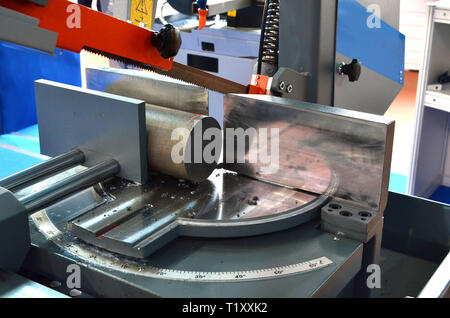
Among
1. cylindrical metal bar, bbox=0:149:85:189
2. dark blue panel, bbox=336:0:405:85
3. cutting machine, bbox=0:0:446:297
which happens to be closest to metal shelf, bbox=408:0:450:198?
dark blue panel, bbox=336:0:405:85

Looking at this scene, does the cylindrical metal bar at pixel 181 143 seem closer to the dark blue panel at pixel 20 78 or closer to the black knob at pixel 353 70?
the black knob at pixel 353 70

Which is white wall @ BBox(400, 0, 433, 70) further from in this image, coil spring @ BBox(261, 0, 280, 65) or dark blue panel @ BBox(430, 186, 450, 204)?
coil spring @ BBox(261, 0, 280, 65)

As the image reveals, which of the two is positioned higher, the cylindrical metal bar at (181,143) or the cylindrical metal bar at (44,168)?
the cylindrical metal bar at (181,143)

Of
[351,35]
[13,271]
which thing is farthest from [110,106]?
[351,35]

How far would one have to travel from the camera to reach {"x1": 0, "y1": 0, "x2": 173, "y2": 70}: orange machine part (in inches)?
30.5

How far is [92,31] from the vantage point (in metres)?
0.87

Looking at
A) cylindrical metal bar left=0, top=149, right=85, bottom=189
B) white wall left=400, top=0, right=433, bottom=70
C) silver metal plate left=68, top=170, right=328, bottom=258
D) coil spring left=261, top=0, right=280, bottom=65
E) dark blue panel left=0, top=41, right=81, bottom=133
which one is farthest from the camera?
white wall left=400, top=0, right=433, bottom=70

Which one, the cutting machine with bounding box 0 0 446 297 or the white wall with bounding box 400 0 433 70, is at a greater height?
the white wall with bounding box 400 0 433 70

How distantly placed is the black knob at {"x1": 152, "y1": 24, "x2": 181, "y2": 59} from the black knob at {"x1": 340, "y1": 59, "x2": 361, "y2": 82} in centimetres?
52

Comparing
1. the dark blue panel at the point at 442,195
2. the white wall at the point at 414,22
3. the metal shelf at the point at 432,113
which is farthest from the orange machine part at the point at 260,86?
the white wall at the point at 414,22

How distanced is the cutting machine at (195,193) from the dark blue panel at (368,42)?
0.31 ft

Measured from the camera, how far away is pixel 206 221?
3.00ft

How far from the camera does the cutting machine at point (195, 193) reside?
2.69ft
